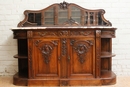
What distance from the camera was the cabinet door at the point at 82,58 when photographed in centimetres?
261

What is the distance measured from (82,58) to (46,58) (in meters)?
0.49

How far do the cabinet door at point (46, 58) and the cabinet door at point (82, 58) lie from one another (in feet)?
0.64

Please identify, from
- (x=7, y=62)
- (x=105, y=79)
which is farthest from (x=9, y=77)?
(x=105, y=79)

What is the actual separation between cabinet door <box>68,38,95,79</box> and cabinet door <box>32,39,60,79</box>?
20cm

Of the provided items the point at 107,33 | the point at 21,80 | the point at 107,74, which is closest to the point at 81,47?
the point at 107,33

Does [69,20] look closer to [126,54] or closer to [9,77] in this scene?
[126,54]

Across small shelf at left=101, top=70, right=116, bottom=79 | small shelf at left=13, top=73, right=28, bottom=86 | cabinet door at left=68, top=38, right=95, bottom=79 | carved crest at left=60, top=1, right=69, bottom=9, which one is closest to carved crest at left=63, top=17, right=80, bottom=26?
carved crest at left=60, top=1, right=69, bottom=9

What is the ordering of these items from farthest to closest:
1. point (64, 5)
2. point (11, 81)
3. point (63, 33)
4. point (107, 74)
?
point (64, 5), point (11, 81), point (107, 74), point (63, 33)

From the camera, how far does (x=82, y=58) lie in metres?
2.62

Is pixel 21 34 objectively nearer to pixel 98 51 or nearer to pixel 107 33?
pixel 98 51

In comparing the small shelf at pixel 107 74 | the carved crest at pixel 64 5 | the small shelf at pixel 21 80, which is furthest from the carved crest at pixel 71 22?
the small shelf at pixel 21 80

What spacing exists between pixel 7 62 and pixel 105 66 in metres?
1.62

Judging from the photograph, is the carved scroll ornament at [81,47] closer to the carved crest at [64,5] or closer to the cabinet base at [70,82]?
the cabinet base at [70,82]

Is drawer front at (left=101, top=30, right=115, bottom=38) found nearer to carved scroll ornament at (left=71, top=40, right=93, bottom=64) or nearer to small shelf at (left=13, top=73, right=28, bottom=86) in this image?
carved scroll ornament at (left=71, top=40, right=93, bottom=64)
